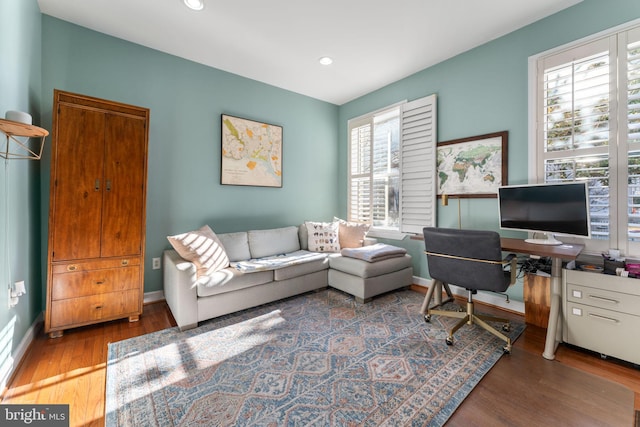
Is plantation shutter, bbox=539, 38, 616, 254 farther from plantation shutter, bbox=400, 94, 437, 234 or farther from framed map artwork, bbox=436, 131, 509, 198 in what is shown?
plantation shutter, bbox=400, 94, 437, 234

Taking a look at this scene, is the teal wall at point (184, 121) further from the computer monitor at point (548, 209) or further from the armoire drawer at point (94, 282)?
the computer monitor at point (548, 209)

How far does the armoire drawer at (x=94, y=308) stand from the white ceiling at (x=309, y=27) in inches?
97.8

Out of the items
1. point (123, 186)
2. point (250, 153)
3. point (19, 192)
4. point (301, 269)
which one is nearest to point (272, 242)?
point (301, 269)

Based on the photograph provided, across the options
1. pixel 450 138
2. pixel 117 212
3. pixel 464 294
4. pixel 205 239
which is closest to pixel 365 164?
pixel 450 138

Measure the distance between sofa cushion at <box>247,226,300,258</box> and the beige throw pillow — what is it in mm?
634

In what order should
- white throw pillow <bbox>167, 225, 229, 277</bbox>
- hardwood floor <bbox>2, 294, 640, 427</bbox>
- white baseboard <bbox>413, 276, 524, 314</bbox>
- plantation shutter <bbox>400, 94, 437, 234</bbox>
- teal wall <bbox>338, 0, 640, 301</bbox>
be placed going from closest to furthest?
hardwood floor <bbox>2, 294, 640, 427</bbox> → teal wall <bbox>338, 0, 640, 301</bbox> → white throw pillow <bbox>167, 225, 229, 277</bbox> → white baseboard <bbox>413, 276, 524, 314</bbox> → plantation shutter <bbox>400, 94, 437, 234</bbox>

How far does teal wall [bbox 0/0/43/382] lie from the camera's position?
5.34ft

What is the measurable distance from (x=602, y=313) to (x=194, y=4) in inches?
154

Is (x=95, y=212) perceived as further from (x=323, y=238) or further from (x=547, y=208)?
(x=547, y=208)

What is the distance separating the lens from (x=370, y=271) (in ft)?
9.45

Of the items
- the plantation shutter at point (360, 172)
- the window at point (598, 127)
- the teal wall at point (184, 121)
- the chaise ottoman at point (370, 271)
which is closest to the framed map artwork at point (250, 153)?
the teal wall at point (184, 121)

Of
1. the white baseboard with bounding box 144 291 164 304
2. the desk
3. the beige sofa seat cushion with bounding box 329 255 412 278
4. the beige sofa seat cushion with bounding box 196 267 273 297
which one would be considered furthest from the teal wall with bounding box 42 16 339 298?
the desk

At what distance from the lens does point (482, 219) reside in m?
2.87

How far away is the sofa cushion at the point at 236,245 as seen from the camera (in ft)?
9.97
